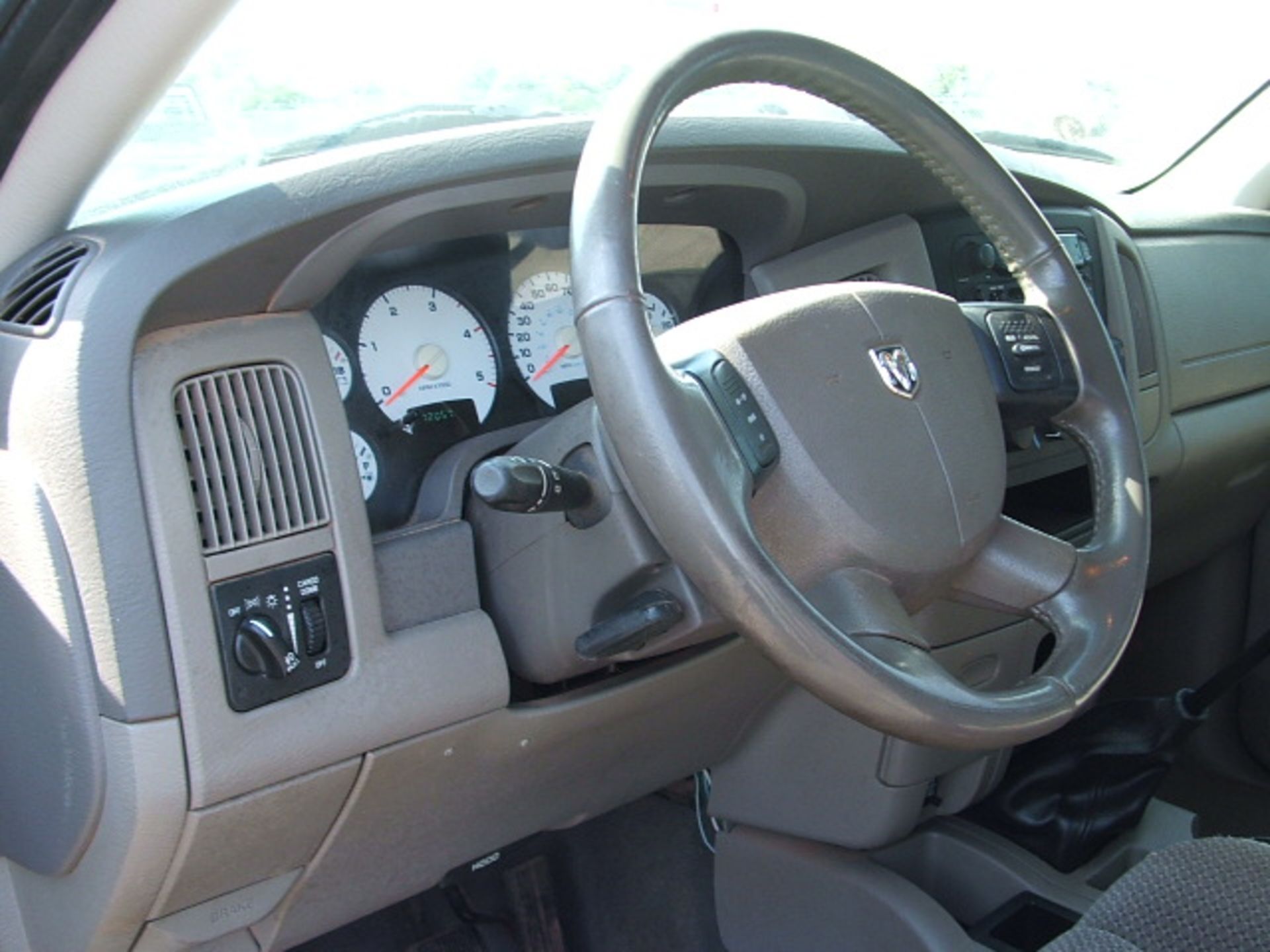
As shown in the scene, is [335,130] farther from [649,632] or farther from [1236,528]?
[1236,528]

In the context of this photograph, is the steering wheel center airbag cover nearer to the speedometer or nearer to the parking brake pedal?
the parking brake pedal

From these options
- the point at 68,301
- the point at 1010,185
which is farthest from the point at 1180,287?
the point at 68,301

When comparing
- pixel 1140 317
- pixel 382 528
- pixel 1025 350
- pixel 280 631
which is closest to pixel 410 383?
pixel 382 528

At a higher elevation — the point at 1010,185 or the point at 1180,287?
the point at 1010,185

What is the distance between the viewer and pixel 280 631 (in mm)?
1126

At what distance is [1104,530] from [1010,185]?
1.08 feet

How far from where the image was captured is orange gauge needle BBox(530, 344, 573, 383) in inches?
56.1

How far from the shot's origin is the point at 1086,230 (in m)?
1.91

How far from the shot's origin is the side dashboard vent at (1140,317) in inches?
76.5

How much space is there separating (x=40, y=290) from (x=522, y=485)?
45 centimetres

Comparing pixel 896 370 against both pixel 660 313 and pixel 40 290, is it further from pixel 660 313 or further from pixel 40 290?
pixel 40 290

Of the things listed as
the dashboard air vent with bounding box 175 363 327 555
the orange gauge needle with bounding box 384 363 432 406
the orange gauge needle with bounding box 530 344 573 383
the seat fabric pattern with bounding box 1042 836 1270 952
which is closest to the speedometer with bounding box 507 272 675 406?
the orange gauge needle with bounding box 530 344 573 383

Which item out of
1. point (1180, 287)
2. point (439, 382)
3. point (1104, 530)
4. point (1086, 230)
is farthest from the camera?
point (1180, 287)

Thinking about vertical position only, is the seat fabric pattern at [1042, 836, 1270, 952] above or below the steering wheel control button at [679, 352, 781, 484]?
below
